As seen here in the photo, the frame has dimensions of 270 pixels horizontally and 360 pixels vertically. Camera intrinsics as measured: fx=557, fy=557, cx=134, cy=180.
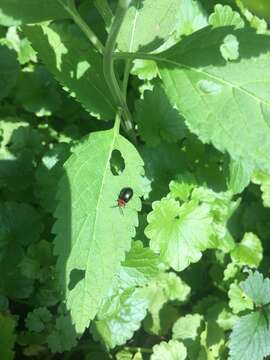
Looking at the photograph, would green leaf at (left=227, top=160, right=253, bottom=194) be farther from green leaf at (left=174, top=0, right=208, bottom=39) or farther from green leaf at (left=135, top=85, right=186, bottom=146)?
green leaf at (left=174, top=0, right=208, bottom=39)

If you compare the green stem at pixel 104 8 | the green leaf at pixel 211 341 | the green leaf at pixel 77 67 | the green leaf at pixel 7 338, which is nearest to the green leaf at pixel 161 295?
the green leaf at pixel 211 341

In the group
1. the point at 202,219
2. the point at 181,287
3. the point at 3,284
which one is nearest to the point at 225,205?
the point at 202,219

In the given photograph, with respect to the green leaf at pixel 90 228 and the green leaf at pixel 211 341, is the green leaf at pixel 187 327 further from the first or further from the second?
the green leaf at pixel 90 228

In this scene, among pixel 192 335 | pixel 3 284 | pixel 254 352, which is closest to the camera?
pixel 254 352

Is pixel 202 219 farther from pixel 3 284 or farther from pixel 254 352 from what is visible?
pixel 3 284

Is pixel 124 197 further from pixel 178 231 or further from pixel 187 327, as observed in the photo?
pixel 187 327

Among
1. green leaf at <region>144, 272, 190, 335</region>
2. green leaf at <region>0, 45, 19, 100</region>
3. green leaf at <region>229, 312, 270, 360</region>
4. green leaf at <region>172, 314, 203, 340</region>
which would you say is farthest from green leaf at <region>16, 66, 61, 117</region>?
green leaf at <region>229, 312, 270, 360</region>
